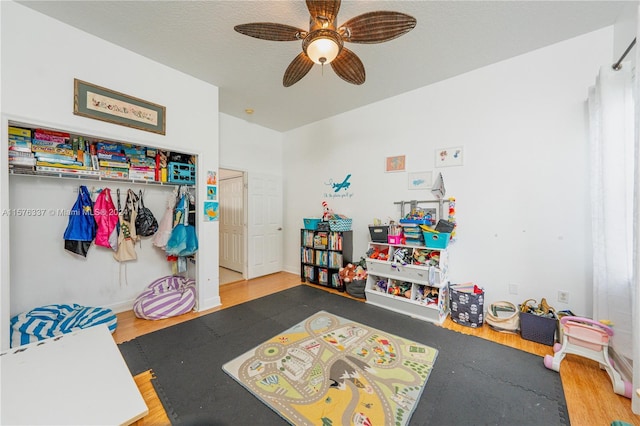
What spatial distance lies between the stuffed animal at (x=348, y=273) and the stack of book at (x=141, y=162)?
9.40 ft

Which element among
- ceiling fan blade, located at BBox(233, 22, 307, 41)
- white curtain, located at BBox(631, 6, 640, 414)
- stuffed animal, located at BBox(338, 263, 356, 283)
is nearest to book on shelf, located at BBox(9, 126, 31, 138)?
ceiling fan blade, located at BBox(233, 22, 307, 41)

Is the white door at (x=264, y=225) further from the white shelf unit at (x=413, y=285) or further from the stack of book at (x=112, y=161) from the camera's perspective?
the white shelf unit at (x=413, y=285)

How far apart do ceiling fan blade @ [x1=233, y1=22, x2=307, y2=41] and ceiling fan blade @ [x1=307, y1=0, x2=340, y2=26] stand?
143mm

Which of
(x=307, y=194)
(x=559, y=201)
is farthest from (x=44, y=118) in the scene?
(x=559, y=201)

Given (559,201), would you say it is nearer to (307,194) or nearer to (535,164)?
(535,164)

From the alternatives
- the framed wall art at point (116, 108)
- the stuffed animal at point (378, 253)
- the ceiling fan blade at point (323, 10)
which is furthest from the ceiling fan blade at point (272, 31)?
the stuffed animal at point (378, 253)

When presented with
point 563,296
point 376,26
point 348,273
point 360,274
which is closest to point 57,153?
point 376,26

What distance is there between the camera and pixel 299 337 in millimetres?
2373

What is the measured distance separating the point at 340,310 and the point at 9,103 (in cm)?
368

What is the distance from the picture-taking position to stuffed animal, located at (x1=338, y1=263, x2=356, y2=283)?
3525 mm

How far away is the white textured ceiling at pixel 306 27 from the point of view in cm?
198

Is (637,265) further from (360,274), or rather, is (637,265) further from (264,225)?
(264,225)

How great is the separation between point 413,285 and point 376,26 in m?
2.64

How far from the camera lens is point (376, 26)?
165cm
